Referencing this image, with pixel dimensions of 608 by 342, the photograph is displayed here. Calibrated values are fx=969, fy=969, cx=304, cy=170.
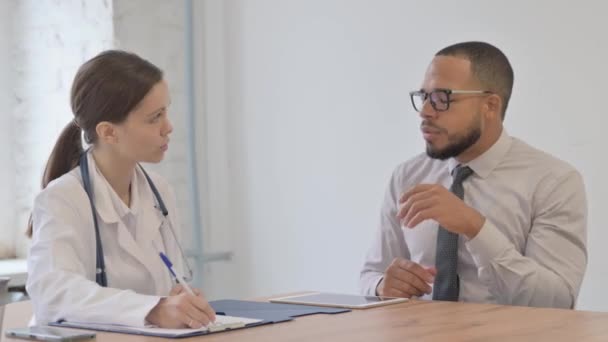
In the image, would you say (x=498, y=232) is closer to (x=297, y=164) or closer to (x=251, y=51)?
(x=297, y=164)

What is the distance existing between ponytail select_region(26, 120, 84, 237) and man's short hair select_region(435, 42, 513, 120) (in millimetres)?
991

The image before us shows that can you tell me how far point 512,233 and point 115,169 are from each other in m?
1.01

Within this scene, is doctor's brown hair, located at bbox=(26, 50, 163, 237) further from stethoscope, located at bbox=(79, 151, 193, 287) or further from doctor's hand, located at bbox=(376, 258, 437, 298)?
doctor's hand, located at bbox=(376, 258, 437, 298)

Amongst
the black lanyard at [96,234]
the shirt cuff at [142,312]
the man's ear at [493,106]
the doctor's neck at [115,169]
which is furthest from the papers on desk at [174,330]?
the man's ear at [493,106]

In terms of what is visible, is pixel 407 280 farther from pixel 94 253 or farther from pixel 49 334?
pixel 49 334

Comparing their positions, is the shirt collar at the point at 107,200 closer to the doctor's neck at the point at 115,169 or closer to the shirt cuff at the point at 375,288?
the doctor's neck at the point at 115,169

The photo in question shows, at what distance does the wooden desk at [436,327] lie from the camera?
1.69 metres

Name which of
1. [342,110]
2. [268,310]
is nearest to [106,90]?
[268,310]

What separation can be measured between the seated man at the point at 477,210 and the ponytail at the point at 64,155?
2.72ft

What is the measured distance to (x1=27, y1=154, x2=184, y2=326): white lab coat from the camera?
1.93 m

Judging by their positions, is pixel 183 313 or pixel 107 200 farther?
pixel 107 200

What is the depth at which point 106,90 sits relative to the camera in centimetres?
236

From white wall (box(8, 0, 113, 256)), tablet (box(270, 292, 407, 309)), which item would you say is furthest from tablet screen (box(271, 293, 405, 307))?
white wall (box(8, 0, 113, 256))

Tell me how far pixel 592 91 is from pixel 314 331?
5.17 feet
